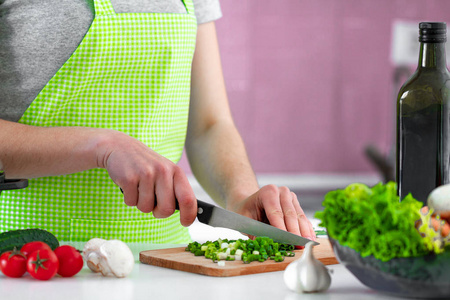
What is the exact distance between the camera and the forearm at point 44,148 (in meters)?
1.22

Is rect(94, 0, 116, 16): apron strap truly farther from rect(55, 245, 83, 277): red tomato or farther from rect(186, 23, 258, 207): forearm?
rect(55, 245, 83, 277): red tomato

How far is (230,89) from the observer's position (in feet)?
12.5

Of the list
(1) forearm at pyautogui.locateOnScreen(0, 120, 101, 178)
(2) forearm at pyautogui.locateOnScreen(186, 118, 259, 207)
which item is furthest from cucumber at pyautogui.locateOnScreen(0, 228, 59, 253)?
(2) forearm at pyautogui.locateOnScreen(186, 118, 259, 207)

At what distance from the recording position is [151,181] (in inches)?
43.4

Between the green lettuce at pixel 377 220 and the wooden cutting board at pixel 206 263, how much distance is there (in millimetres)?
233

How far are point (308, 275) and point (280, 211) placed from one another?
365 millimetres

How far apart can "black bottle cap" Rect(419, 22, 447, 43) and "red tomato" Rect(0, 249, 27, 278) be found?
64cm

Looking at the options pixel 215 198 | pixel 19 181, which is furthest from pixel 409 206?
pixel 215 198

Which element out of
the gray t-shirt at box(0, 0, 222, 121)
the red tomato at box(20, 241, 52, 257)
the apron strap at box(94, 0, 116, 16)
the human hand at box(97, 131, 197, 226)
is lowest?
the red tomato at box(20, 241, 52, 257)

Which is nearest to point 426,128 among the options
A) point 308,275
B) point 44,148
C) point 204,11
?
point 308,275

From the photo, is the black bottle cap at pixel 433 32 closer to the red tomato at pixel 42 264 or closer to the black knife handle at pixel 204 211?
the black knife handle at pixel 204 211

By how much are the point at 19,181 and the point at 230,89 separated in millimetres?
2780

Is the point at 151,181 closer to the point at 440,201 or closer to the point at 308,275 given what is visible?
the point at 308,275

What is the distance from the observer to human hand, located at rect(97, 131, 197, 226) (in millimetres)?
1102
